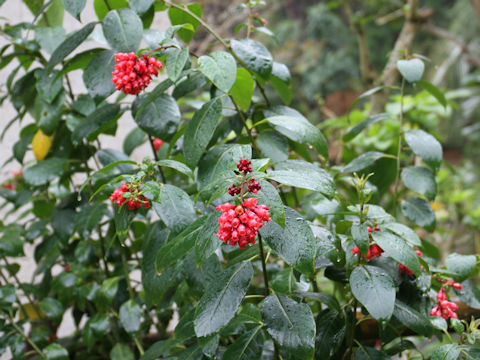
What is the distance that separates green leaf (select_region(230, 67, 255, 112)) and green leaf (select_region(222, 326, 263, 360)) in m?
0.38

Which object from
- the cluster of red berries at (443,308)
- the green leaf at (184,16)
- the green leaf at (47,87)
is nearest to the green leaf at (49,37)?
the green leaf at (47,87)

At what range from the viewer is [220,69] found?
1.96 feet

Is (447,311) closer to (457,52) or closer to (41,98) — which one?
(41,98)

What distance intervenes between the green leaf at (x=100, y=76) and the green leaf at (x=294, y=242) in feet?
1.41

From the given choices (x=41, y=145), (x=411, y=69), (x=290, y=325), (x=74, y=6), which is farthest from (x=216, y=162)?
(x=41, y=145)

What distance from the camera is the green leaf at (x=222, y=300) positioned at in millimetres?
525

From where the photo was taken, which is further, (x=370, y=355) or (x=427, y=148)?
(x=427, y=148)

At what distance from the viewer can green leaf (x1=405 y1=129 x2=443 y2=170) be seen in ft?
2.81

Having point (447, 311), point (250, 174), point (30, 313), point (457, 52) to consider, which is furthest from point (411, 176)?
point (457, 52)

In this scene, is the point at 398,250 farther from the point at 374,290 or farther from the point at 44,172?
the point at 44,172

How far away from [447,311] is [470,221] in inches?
71.4

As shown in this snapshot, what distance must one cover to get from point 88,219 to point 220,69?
1.58 feet

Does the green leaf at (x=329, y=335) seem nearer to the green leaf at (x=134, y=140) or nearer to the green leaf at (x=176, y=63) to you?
the green leaf at (x=176, y=63)

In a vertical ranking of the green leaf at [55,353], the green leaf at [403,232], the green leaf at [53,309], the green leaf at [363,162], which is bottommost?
the green leaf at [55,353]
